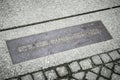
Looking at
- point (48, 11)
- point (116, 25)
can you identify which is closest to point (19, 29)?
point (48, 11)

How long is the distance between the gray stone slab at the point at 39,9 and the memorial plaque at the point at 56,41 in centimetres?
40

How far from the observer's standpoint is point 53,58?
261cm

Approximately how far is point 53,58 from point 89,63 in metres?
0.59

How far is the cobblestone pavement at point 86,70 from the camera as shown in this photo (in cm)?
242

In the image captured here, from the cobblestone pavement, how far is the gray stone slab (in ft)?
3.49

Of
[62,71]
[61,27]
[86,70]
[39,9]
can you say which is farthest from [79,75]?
[39,9]

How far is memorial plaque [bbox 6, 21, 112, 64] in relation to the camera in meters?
2.63

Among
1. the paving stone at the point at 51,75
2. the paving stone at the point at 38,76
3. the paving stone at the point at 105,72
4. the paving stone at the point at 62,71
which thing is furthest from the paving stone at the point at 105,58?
the paving stone at the point at 38,76

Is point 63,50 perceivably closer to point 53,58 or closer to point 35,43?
point 53,58

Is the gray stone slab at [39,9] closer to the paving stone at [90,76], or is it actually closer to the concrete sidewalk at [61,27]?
the concrete sidewalk at [61,27]

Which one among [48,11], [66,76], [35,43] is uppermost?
[48,11]

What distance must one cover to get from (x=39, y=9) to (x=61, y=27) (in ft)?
2.07

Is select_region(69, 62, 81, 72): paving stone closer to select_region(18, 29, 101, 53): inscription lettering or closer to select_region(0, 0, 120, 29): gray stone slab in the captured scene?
select_region(18, 29, 101, 53): inscription lettering

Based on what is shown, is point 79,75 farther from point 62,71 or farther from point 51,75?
point 51,75
